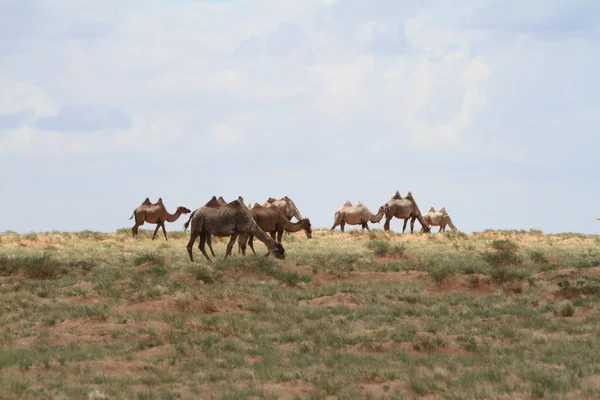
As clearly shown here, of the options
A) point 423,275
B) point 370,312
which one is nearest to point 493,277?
point 423,275

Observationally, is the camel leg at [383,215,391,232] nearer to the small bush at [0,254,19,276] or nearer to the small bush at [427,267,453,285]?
the small bush at [427,267,453,285]

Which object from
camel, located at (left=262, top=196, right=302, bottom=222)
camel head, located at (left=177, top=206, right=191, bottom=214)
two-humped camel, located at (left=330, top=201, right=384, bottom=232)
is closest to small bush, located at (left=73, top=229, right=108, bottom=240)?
camel head, located at (left=177, top=206, right=191, bottom=214)

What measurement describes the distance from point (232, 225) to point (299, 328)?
39.1 feet

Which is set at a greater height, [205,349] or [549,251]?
[549,251]

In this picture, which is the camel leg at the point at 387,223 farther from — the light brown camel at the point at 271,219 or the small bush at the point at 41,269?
the small bush at the point at 41,269

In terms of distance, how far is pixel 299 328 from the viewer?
59.5ft

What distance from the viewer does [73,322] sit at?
18.8 metres

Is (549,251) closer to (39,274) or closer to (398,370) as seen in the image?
(39,274)

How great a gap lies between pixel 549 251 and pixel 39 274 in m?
20.9

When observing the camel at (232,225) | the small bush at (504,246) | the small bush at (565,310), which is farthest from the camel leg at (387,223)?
the small bush at (565,310)

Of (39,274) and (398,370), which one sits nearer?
(398,370)

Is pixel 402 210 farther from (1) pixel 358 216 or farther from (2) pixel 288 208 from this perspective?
(2) pixel 288 208

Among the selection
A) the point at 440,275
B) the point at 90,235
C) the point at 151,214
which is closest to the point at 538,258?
the point at 440,275

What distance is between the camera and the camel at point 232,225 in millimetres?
29594
